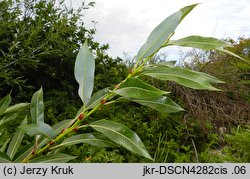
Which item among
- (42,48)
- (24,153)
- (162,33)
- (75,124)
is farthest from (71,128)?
(42,48)

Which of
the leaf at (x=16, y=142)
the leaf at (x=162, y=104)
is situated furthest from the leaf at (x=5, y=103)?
the leaf at (x=162, y=104)

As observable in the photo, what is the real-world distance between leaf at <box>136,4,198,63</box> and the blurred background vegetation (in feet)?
5.96

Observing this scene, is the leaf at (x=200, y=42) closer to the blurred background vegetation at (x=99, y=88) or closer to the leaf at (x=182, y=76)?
the leaf at (x=182, y=76)

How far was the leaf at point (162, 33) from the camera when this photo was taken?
0.88 metres

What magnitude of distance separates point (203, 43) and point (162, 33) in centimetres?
11

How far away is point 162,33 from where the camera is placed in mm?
892

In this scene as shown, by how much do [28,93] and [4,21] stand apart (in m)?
0.79

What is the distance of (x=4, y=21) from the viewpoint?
2996 mm

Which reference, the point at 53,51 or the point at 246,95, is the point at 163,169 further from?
the point at 246,95

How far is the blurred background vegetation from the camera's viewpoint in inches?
112

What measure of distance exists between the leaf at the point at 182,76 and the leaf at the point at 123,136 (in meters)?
0.16

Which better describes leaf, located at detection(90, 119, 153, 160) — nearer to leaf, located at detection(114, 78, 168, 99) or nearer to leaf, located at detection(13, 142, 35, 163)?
leaf, located at detection(114, 78, 168, 99)

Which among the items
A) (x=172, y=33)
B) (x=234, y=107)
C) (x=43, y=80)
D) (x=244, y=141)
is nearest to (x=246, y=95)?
(x=234, y=107)

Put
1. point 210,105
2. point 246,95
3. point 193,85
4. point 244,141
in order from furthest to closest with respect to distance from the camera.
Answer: point 246,95
point 210,105
point 244,141
point 193,85
